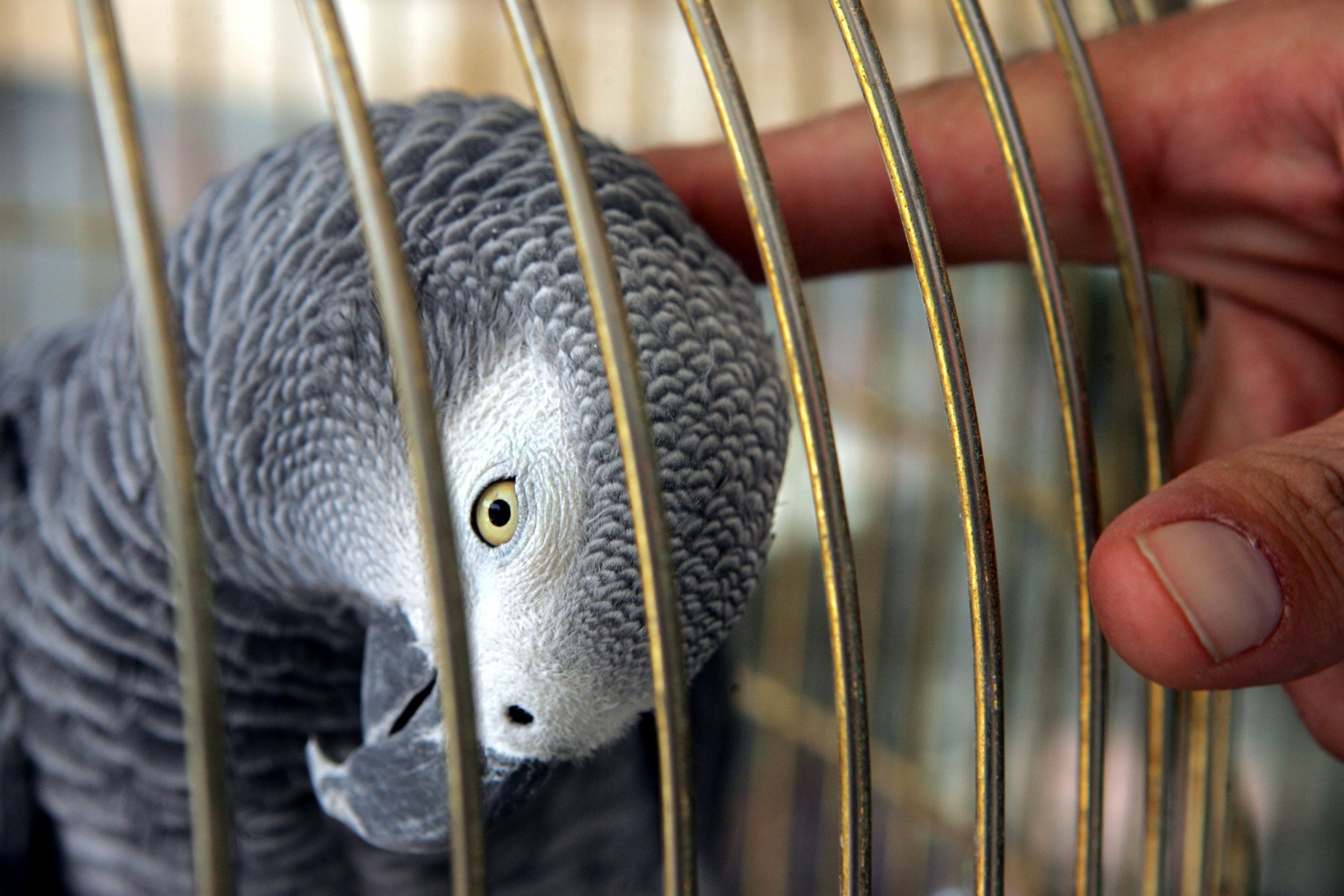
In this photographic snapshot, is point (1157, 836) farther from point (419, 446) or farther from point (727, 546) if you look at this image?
point (419, 446)

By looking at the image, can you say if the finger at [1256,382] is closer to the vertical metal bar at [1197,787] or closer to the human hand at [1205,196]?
the human hand at [1205,196]

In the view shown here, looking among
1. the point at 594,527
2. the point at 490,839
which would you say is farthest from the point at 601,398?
the point at 490,839

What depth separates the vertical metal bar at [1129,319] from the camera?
442mm

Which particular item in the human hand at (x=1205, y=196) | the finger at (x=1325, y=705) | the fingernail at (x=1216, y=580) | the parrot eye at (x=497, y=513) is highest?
the human hand at (x=1205, y=196)

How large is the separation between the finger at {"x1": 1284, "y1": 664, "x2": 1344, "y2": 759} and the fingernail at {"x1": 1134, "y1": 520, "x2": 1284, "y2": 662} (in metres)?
0.26

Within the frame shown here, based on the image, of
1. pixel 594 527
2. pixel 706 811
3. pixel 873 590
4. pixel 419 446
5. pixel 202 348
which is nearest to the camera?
pixel 419 446

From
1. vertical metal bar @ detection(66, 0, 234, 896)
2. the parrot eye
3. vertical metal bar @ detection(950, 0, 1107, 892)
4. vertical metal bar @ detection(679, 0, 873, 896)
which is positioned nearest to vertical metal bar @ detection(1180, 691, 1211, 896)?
vertical metal bar @ detection(950, 0, 1107, 892)

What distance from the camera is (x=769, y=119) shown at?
1386 mm

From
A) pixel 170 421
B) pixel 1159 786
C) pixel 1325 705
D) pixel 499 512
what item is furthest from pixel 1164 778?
pixel 170 421

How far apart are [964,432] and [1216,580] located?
0.11 meters

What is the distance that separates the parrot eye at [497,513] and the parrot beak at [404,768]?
77 millimetres

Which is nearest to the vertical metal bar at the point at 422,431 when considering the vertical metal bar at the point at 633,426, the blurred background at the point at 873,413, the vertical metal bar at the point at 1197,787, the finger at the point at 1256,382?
the vertical metal bar at the point at 633,426

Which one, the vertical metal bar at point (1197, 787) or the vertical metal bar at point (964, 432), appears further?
the vertical metal bar at point (1197, 787)

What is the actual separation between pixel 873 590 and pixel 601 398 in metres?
1.01
